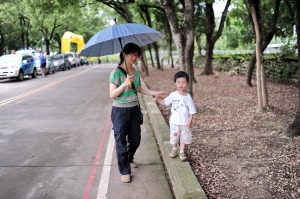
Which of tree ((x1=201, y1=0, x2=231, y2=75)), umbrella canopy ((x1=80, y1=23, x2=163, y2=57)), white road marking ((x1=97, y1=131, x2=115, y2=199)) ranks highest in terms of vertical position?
tree ((x1=201, y1=0, x2=231, y2=75))

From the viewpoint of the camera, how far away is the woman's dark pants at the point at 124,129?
4148mm

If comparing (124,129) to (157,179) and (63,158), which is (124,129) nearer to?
(157,179)

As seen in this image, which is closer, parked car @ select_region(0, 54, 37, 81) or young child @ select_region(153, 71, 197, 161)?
young child @ select_region(153, 71, 197, 161)

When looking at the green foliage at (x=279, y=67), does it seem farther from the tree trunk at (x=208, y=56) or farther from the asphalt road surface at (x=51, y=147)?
the asphalt road surface at (x=51, y=147)

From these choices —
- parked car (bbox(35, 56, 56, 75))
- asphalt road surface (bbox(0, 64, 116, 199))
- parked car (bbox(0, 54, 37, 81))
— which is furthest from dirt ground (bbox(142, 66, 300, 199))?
parked car (bbox(35, 56, 56, 75))

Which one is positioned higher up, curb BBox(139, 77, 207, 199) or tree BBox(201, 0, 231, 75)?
tree BBox(201, 0, 231, 75)

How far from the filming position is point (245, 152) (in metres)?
5.07

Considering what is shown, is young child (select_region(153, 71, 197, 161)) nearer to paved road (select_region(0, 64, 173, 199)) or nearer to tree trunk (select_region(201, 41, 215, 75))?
paved road (select_region(0, 64, 173, 199))

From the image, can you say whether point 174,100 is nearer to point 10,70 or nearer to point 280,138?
point 280,138

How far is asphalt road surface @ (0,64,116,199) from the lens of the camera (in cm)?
422

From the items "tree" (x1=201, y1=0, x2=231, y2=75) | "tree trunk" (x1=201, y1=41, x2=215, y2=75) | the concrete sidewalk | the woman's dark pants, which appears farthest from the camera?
"tree trunk" (x1=201, y1=41, x2=215, y2=75)

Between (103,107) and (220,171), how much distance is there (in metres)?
6.34

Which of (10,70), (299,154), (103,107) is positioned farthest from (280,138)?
(10,70)

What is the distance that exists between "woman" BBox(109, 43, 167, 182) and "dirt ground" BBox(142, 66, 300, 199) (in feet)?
3.36
